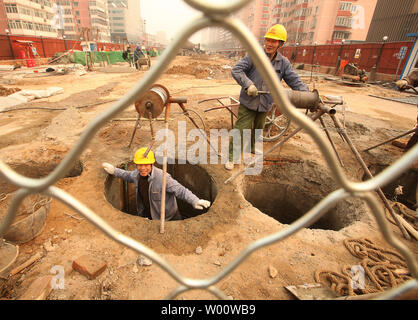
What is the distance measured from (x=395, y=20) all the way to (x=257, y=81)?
95.9ft

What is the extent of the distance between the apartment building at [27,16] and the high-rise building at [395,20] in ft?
178

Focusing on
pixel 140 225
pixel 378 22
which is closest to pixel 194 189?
pixel 140 225

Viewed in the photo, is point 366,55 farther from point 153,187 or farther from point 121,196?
point 121,196

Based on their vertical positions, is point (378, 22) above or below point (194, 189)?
above

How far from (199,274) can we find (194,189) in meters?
→ 2.69

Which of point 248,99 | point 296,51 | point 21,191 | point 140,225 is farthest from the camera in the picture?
point 296,51

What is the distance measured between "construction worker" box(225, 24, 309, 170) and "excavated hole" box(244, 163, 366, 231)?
2.80 feet

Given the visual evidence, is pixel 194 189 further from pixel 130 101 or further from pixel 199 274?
pixel 130 101

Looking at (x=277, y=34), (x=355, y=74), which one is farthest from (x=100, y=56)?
(x=277, y=34)

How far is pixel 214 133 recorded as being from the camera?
5.72m

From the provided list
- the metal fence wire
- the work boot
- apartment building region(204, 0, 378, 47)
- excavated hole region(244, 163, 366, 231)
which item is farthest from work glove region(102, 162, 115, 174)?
apartment building region(204, 0, 378, 47)

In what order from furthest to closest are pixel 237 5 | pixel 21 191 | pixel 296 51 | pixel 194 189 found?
pixel 296 51
pixel 194 189
pixel 21 191
pixel 237 5

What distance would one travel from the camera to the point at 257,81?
3717mm

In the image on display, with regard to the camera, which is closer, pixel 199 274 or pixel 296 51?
pixel 199 274
